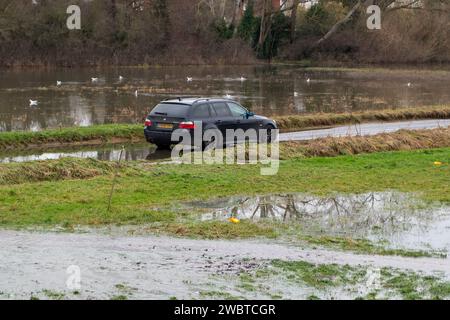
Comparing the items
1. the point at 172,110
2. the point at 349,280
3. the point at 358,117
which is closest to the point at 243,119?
the point at 172,110

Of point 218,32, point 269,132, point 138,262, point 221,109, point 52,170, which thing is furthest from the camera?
point 218,32

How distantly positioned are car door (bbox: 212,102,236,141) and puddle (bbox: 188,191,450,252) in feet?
26.9

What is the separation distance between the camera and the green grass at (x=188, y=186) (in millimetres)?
14852

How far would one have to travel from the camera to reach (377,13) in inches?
3369

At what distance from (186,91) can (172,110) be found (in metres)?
22.7

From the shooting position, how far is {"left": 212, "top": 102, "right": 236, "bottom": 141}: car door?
25664 millimetres

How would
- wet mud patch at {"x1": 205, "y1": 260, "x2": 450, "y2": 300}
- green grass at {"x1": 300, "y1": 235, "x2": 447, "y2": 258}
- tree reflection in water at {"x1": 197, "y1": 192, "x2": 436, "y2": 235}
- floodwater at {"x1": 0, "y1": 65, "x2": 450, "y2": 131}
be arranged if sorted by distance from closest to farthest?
wet mud patch at {"x1": 205, "y1": 260, "x2": 450, "y2": 300} < green grass at {"x1": 300, "y1": 235, "x2": 447, "y2": 258} < tree reflection in water at {"x1": 197, "y1": 192, "x2": 436, "y2": 235} < floodwater at {"x1": 0, "y1": 65, "x2": 450, "y2": 131}

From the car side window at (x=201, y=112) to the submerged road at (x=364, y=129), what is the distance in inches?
168

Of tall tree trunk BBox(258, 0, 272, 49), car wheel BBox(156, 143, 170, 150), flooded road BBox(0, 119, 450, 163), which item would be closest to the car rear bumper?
car wheel BBox(156, 143, 170, 150)

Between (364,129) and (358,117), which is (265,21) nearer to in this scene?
(358,117)

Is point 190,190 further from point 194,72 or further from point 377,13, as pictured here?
point 377,13

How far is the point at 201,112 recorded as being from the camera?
25312 millimetres

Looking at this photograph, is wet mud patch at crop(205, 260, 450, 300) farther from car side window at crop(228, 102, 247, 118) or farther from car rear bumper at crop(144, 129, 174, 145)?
car side window at crop(228, 102, 247, 118)

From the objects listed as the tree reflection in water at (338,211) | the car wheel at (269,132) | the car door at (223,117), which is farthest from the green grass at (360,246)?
the car wheel at (269,132)
